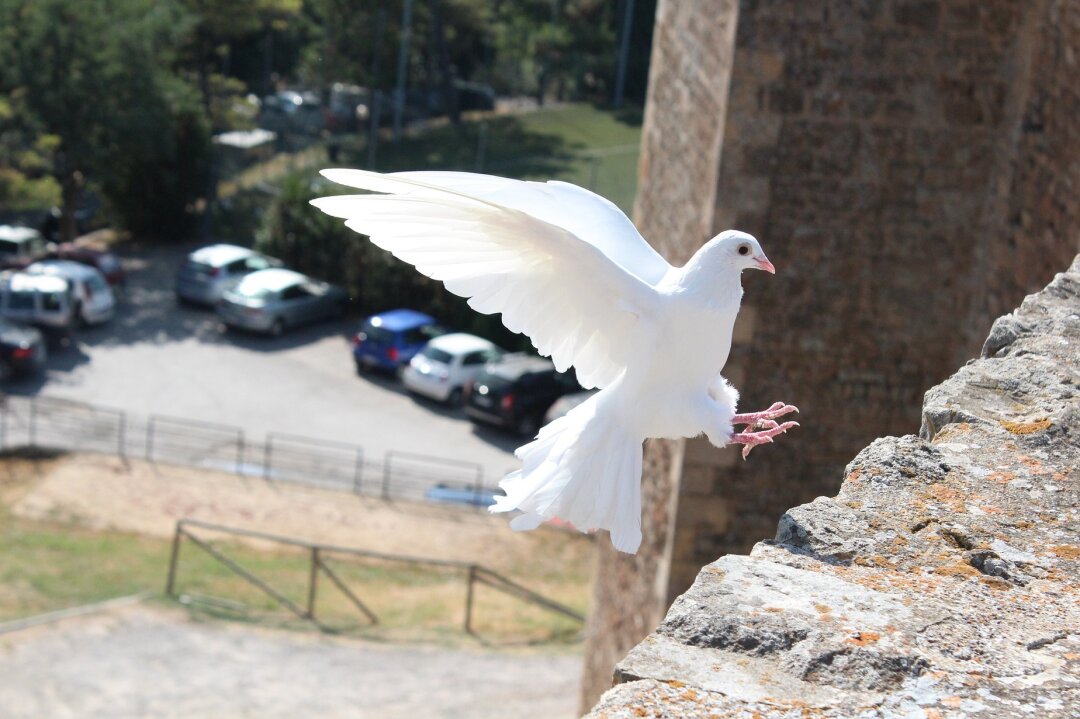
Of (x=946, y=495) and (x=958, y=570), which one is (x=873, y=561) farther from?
(x=946, y=495)

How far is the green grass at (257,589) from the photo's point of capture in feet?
52.8

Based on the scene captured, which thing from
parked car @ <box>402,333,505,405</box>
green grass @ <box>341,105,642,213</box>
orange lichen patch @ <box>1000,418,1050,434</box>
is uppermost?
orange lichen patch @ <box>1000,418,1050,434</box>

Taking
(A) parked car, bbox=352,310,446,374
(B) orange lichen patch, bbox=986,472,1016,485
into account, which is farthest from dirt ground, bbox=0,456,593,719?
(B) orange lichen patch, bbox=986,472,1016,485

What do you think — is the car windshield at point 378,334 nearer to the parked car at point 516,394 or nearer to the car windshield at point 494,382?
the parked car at point 516,394

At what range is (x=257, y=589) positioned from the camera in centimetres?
1681

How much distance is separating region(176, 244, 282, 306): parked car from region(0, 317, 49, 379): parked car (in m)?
4.65

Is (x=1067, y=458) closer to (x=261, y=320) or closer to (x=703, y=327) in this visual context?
(x=703, y=327)

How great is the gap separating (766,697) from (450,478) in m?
19.1

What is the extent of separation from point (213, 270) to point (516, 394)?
8.24 meters

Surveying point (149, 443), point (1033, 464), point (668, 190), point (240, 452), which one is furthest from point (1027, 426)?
point (149, 443)

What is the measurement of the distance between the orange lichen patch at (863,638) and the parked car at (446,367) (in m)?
21.5

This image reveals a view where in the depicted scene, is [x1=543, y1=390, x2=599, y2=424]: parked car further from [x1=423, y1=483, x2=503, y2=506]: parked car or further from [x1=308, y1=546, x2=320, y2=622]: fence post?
[x1=308, y1=546, x2=320, y2=622]: fence post

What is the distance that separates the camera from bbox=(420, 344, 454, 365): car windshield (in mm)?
24750

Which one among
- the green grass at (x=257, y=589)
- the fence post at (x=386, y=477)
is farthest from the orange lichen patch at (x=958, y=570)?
the fence post at (x=386, y=477)
